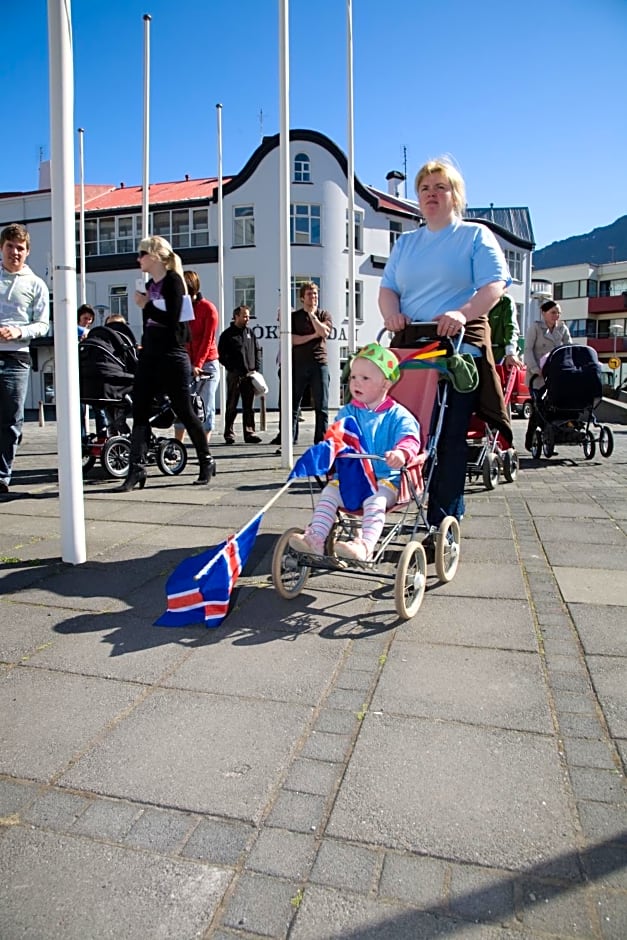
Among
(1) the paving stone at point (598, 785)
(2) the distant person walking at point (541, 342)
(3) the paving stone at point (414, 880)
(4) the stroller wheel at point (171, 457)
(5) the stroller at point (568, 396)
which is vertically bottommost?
(3) the paving stone at point (414, 880)

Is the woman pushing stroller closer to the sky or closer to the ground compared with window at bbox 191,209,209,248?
closer to the ground

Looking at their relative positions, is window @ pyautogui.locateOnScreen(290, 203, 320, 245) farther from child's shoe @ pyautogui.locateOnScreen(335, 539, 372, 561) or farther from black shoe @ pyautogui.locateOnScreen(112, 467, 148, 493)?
child's shoe @ pyautogui.locateOnScreen(335, 539, 372, 561)

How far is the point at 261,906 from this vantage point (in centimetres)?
167

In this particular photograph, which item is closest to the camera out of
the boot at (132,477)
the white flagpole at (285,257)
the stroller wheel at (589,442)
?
the boot at (132,477)

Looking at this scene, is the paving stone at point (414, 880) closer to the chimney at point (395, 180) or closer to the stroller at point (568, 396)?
the stroller at point (568, 396)

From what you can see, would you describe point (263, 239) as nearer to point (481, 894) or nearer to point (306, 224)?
point (306, 224)

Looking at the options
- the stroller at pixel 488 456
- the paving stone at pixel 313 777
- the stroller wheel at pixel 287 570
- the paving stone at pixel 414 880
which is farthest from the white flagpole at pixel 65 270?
the stroller at pixel 488 456

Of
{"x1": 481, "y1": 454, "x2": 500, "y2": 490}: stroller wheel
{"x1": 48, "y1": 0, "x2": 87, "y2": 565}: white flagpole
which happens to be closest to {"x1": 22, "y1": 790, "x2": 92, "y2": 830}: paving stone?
{"x1": 48, "y1": 0, "x2": 87, "y2": 565}: white flagpole

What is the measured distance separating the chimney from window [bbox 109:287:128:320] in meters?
18.8

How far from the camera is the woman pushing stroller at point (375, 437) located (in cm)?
354

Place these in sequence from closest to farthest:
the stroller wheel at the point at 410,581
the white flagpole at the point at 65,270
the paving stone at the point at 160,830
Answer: the paving stone at the point at 160,830
the stroller wheel at the point at 410,581
the white flagpole at the point at 65,270

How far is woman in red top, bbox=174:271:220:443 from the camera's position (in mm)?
8789

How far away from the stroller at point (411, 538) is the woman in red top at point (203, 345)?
4973 mm

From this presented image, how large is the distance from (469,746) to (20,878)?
1332 mm
